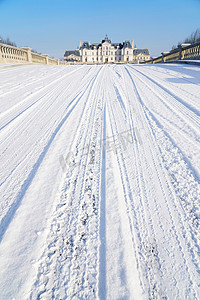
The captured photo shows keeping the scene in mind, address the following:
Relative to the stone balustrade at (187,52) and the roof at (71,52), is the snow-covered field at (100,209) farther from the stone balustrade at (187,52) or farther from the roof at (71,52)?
the roof at (71,52)

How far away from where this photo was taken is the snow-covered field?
912 mm

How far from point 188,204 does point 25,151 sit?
1.87 metres

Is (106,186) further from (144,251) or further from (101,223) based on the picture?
(144,251)

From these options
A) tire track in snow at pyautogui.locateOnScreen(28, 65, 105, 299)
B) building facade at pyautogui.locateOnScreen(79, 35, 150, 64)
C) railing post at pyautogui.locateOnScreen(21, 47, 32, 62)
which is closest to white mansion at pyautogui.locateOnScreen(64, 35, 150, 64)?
building facade at pyautogui.locateOnScreen(79, 35, 150, 64)

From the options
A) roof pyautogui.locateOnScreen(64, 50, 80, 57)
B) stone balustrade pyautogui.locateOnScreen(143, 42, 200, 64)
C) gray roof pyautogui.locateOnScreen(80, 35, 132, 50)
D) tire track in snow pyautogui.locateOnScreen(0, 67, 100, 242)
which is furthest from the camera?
roof pyautogui.locateOnScreen(64, 50, 80, 57)

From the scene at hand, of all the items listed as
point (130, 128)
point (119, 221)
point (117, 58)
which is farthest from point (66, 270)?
point (117, 58)

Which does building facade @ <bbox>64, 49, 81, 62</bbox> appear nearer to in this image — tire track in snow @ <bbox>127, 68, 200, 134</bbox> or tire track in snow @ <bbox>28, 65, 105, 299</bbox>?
tire track in snow @ <bbox>127, 68, 200, 134</bbox>

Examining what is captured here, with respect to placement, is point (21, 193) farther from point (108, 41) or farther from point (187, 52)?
point (108, 41)

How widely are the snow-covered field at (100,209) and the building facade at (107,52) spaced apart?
7119 cm

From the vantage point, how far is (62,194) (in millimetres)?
1465

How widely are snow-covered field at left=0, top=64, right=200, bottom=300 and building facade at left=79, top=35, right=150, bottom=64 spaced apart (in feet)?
234

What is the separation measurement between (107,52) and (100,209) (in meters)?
75.3

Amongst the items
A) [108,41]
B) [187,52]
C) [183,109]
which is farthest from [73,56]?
[183,109]

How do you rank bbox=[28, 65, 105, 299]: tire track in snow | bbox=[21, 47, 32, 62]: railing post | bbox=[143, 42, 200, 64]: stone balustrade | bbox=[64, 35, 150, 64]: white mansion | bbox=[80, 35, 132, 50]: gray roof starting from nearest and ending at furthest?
bbox=[28, 65, 105, 299]: tire track in snow, bbox=[143, 42, 200, 64]: stone balustrade, bbox=[21, 47, 32, 62]: railing post, bbox=[80, 35, 132, 50]: gray roof, bbox=[64, 35, 150, 64]: white mansion
